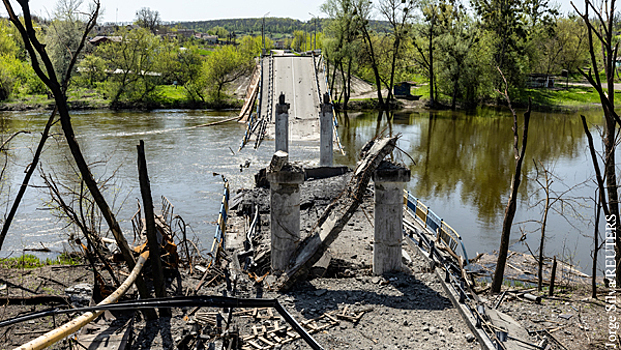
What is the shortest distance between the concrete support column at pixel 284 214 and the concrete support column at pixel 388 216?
178 cm

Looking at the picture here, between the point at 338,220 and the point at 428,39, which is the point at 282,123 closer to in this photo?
the point at 338,220

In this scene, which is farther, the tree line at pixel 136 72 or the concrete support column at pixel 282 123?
the tree line at pixel 136 72

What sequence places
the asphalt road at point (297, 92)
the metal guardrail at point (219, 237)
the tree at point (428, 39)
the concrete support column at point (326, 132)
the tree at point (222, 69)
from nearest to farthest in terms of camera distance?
the metal guardrail at point (219, 237), the concrete support column at point (326, 132), the asphalt road at point (297, 92), the tree at point (428, 39), the tree at point (222, 69)

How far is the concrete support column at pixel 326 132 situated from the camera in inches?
958

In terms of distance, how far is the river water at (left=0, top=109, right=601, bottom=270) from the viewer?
19375 millimetres

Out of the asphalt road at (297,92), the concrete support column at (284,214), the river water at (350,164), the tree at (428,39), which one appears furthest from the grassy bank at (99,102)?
the concrete support column at (284,214)

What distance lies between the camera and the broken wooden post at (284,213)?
36.0ft

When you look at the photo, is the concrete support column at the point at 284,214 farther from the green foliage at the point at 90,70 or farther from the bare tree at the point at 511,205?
the green foliage at the point at 90,70

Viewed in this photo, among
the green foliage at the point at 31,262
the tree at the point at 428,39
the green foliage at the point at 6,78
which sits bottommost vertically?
the green foliage at the point at 31,262

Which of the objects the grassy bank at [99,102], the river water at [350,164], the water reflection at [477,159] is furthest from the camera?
the grassy bank at [99,102]

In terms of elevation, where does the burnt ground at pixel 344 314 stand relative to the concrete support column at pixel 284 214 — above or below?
below

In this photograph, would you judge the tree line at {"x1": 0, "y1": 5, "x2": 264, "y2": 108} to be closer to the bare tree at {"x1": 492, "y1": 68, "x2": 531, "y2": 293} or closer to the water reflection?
the water reflection

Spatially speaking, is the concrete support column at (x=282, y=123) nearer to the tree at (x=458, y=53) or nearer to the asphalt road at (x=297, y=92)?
the asphalt road at (x=297, y=92)

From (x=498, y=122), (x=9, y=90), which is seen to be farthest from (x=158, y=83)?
(x=498, y=122)
